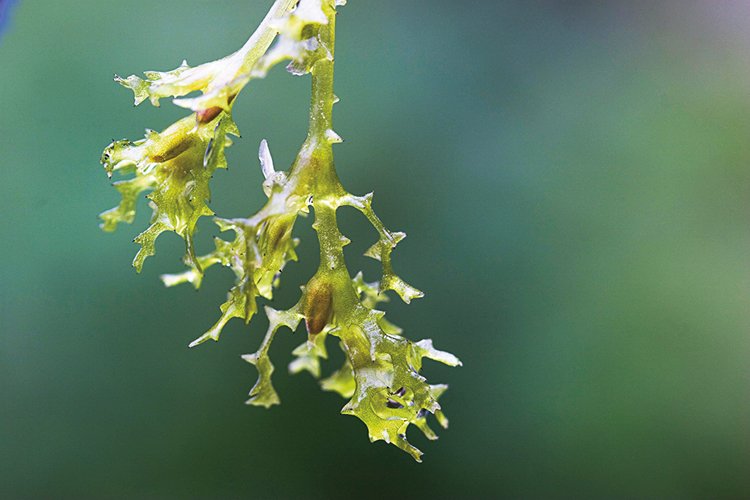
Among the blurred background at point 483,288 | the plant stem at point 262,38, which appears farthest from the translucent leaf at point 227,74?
the blurred background at point 483,288

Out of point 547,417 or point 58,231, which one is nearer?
point 58,231

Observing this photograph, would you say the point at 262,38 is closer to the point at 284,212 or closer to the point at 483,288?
the point at 284,212

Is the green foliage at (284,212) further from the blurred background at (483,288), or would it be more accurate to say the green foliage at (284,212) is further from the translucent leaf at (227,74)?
the blurred background at (483,288)

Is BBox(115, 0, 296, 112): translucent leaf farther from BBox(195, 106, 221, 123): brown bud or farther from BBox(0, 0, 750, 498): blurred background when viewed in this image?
BBox(0, 0, 750, 498): blurred background

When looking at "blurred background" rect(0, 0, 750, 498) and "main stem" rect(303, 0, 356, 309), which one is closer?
"main stem" rect(303, 0, 356, 309)

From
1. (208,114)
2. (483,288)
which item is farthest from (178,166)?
(483,288)

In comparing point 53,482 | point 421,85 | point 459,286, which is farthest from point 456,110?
point 53,482

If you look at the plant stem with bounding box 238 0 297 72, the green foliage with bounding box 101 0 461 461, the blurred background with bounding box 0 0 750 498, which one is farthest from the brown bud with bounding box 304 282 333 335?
the blurred background with bounding box 0 0 750 498

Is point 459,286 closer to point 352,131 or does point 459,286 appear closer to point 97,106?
point 352,131
